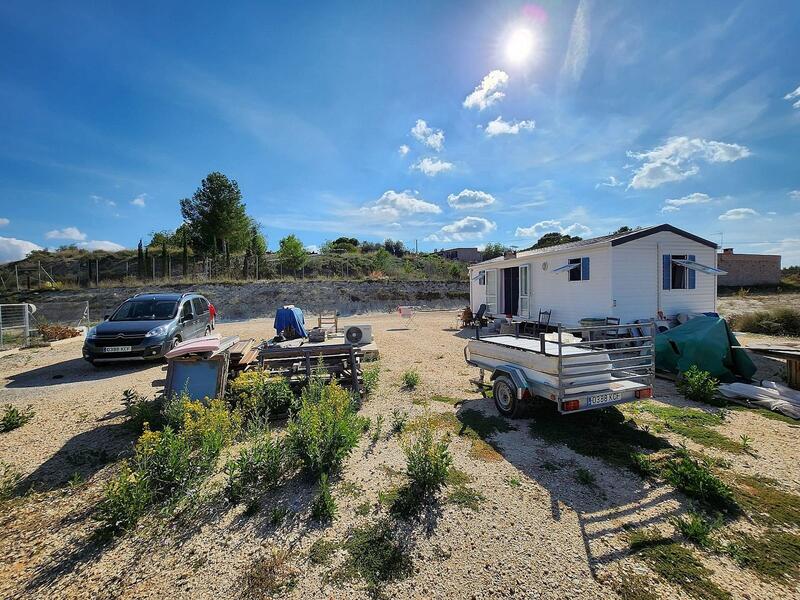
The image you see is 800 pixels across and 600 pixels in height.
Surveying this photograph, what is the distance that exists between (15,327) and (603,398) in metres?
17.3

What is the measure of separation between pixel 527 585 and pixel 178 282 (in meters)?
26.0

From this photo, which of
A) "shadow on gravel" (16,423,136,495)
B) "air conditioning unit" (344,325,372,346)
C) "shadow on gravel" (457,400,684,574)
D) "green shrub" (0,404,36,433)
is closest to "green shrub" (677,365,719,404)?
"shadow on gravel" (457,400,684,574)

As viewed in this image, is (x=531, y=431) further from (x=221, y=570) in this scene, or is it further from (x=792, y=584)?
(x=221, y=570)

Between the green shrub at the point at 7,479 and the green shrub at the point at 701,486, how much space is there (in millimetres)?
6614

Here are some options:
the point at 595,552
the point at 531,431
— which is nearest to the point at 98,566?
the point at 595,552

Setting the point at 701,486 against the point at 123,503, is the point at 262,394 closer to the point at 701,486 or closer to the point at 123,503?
the point at 123,503

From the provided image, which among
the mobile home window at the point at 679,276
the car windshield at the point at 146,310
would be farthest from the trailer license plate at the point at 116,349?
the mobile home window at the point at 679,276

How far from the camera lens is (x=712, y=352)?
21.9ft

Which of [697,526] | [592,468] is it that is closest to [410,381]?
[592,468]

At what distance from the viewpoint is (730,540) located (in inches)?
101

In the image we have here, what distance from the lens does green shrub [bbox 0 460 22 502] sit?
3249 mm

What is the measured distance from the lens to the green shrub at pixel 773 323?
1159 centimetres

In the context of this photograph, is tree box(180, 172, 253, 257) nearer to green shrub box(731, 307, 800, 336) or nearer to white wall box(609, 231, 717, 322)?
white wall box(609, 231, 717, 322)

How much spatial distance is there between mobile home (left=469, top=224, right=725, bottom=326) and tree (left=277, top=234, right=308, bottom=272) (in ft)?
81.4
